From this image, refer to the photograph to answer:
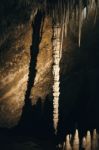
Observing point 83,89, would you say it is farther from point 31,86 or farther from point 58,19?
point 58,19

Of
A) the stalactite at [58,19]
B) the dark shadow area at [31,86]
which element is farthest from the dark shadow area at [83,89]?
the stalactite at [58,19]

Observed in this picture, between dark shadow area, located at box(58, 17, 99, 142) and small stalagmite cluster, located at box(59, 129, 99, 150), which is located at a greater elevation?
dark shadow area, located at box(58, 17, 99, 142)

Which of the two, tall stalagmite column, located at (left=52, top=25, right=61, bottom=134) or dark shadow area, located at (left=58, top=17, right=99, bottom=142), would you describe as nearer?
tall stalagmite column, located at (left=52, top=25, right=61, bottom=134)

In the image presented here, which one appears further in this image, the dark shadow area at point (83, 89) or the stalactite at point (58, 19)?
the dark shadow area at point (83, 89)

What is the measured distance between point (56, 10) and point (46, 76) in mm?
2376

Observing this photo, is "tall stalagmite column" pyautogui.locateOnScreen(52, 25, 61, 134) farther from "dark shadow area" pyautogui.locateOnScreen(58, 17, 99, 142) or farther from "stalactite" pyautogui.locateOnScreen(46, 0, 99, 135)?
"dark shadow area" pyautogui.locateOnScreen(58, 17, 99, 142)

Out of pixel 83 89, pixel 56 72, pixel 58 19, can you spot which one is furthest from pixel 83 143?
pixel 83 89

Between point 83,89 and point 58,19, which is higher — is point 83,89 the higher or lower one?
the lower one

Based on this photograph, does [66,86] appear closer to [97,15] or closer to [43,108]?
[43,108]

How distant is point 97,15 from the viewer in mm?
14219

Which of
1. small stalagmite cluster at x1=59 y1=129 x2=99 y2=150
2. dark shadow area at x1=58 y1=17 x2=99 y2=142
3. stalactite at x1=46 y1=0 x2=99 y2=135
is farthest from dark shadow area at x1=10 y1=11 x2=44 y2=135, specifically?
small stalagmite cluster at x1=59 y1=129 x2=99 y2=150

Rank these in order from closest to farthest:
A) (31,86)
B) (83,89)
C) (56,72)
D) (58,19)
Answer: (58,19) < (56,72) < (31,86) < (83,89)

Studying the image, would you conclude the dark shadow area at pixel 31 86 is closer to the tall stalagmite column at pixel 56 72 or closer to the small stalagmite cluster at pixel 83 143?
the tall stalagmite column at pixel 56 72

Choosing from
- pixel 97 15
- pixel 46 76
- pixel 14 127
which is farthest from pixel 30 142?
pixel 97 15
